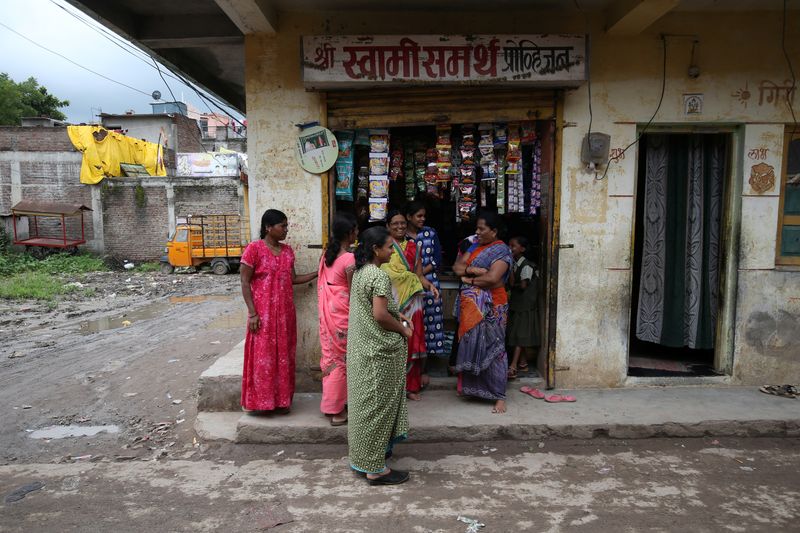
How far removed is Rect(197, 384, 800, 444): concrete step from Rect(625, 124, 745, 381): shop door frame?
531mm

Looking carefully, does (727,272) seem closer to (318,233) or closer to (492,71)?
(492,71)

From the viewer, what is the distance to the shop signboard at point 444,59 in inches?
161

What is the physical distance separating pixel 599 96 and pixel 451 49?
135 centimetres

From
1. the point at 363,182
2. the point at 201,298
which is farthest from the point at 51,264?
the point at 363,182

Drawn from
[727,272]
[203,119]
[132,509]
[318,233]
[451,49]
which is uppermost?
[203,119]

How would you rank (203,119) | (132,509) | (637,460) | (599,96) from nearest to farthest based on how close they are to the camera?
(132,509), (637,460), (599,96), (203,119)

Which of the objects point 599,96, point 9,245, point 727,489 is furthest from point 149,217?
point 727,489

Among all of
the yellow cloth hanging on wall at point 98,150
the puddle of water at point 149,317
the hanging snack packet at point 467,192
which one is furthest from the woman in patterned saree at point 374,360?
the yellow cloth hanging on wall at point 98,150

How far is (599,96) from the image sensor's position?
4.42 m

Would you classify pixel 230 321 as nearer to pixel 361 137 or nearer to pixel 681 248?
pixel 361 137

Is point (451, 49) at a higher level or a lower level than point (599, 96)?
higher

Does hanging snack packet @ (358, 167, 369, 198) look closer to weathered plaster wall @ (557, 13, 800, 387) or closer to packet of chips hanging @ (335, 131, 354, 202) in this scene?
packet of chips hanging @ (335, 131, 354, 202)

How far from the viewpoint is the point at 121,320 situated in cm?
988

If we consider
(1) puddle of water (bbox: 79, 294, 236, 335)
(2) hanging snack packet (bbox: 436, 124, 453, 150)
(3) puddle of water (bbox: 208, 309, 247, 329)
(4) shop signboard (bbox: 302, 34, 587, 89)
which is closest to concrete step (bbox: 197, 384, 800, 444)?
(2) hanging snack packet (bbox: 436, 124, 453, 150)
